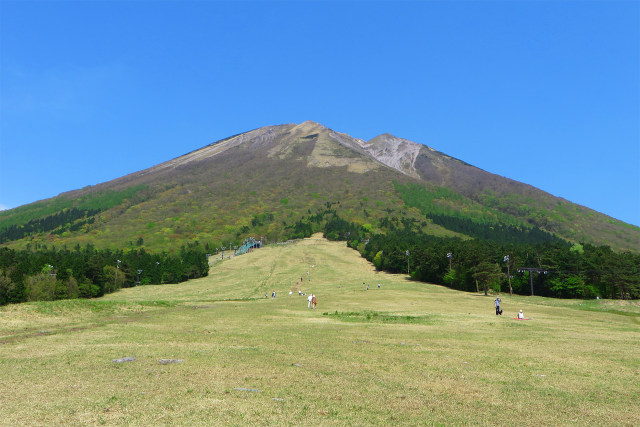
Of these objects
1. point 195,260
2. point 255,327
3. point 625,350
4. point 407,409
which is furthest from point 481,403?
point 195,260

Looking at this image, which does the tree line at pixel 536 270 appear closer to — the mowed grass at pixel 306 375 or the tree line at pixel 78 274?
the mowed grass at pixel 306 375

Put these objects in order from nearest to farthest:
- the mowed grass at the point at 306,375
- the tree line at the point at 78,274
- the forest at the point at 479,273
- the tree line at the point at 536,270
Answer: the mowed grass at the point at 306,375, the tree line at the point at 78,274, the forest at the point at 479,273, the tree line at the point at 536,270

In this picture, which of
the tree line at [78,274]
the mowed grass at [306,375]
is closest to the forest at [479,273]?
the tree line at [78,274]

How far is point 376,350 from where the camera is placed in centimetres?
2466

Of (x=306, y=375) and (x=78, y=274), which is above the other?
(x=78, y=274)

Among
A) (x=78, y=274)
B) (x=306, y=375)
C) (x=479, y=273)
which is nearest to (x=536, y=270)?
(x=479, y=273)

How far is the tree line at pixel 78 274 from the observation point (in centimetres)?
9594

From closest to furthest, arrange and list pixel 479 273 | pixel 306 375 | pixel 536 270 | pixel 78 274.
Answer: pixel 306 375, pixel 479 273, pixel 536 270, pixel 78 274

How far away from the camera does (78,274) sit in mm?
119250

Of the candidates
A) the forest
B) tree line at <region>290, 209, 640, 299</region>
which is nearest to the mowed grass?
the forest

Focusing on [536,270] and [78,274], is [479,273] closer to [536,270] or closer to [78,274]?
[536,270]

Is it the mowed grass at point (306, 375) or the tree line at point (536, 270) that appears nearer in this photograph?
the mowed grass at point (306, 375)

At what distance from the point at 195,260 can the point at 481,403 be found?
161 meters

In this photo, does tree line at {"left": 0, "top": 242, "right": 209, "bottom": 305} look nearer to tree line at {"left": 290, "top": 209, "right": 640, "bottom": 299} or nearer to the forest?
the forest
